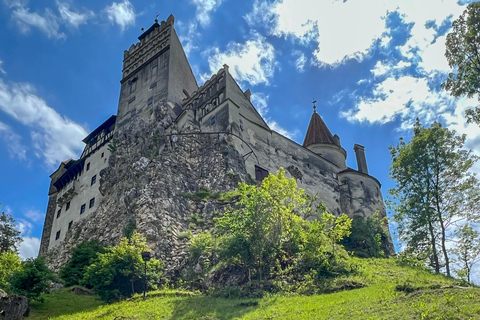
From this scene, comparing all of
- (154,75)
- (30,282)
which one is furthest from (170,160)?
(30,282)

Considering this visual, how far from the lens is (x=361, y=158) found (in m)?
51.8

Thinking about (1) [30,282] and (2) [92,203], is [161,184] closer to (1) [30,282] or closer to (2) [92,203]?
(2) [92,203]

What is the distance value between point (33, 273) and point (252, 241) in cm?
1165

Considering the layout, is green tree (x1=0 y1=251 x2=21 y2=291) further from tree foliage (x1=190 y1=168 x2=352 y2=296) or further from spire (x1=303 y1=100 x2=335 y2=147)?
spire (x1=303 y1=100 x2=335 y2=147)

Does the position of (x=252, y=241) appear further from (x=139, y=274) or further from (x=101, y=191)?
(x=101, y=191)

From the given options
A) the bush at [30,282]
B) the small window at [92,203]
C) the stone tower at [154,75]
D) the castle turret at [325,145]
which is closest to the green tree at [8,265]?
the bush at [30,282]

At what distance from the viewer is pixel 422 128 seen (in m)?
30.5

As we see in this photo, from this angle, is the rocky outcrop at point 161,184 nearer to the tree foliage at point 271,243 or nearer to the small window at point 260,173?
the small window at point 260,173

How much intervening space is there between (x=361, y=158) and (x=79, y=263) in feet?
105

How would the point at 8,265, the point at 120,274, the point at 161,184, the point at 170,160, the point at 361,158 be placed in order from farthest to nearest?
the point at 361,158
the point at 170,160
the point at 161,184
the point at 8,265
the point at 120,274

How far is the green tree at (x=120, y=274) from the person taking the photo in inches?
1015

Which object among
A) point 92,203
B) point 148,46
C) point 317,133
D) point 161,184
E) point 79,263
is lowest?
point 79,263

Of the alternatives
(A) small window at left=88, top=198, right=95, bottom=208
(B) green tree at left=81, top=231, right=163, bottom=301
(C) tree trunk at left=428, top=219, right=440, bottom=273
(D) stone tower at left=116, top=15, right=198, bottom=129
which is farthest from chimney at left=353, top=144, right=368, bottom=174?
(B) green tree at left=81, top=231, right=163, bottom=301

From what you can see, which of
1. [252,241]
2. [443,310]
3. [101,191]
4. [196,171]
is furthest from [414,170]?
[101,191]
